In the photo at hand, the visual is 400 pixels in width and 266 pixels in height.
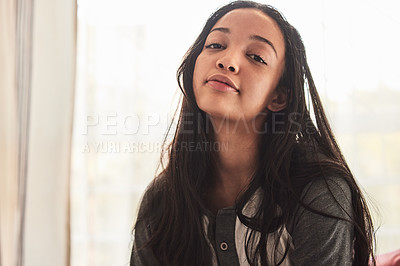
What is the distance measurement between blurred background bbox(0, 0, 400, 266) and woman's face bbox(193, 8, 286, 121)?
0.36m

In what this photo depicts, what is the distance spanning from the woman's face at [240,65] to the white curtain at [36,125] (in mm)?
692

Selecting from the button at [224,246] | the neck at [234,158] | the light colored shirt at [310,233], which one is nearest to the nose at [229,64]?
the neck at [234,158]

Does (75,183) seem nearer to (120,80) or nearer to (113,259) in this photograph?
(113,259)

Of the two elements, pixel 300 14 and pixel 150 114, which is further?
pixel 150 114

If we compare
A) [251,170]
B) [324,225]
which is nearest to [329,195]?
[324,225]

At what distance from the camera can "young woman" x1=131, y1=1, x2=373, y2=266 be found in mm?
1091

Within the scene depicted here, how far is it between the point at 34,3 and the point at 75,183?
30.5 inches

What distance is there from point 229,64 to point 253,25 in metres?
0.13

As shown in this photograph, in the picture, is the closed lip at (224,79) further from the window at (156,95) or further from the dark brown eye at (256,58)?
the window at (156,95)

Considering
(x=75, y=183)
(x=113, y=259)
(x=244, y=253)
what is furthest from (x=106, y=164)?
(x=244, y=253)

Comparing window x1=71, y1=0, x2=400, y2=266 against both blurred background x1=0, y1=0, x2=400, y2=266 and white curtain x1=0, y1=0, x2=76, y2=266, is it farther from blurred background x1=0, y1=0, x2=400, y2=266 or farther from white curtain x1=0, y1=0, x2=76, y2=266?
white curtain x1=0, y1=0, x2=76, y2=266

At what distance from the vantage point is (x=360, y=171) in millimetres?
1736

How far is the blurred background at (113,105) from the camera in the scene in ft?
5.23

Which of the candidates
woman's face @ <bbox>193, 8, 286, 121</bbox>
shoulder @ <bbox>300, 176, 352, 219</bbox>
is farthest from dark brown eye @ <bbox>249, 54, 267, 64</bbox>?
shoulder @ <bbox>300, 176, 352, 219</bbox>
